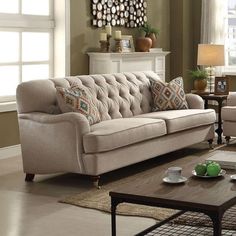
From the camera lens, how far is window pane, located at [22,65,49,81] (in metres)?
6.82

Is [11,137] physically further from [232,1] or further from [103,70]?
[232,1]

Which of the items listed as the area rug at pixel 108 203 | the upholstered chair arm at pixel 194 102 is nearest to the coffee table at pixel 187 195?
the area rug at pixel 108 203

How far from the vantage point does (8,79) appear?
6.59m

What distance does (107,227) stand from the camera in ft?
13.0

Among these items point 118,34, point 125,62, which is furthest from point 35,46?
point 125,62

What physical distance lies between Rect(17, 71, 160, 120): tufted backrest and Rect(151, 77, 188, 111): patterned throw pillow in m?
0.09

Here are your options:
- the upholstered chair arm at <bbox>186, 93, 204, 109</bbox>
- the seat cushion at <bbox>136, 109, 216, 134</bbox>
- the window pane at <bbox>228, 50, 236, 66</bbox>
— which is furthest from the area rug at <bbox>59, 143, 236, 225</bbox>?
the window pane at <bbox>228, 50, 236, 66</bbox>

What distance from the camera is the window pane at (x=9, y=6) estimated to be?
254 inches

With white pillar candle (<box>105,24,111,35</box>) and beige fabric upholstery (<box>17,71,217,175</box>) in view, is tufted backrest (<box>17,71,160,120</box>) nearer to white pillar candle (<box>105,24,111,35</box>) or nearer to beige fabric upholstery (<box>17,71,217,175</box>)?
beige fabric upholstery (<box>17,71,217,175</box>)

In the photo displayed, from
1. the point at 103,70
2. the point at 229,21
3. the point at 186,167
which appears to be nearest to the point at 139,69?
the point at 103,70

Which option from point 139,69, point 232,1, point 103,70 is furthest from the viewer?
point 232,1

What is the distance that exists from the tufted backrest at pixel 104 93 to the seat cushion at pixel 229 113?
34.7 inches

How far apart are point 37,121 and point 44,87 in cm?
35

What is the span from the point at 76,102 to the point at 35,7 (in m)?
2.05
